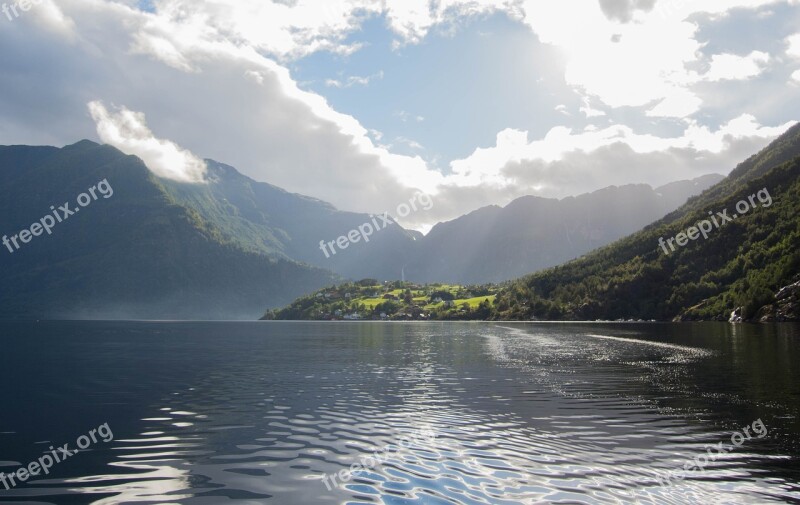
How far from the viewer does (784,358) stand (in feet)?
234

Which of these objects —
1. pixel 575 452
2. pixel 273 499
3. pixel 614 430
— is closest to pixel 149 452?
pixel 273 499

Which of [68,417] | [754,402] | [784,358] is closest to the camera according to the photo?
[68,417]

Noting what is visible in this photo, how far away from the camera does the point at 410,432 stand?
33250 mm

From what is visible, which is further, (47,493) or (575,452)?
(575,452)

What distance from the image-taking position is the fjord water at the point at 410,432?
22.3m

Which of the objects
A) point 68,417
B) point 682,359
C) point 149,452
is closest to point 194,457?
point 149,452

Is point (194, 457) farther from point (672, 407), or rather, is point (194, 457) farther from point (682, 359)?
point (682, 359)

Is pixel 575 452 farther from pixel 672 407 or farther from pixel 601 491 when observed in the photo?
pixel 672 407

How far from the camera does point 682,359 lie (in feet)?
252

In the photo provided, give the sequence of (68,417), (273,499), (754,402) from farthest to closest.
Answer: (754,402)
(68,417)
(273,499)

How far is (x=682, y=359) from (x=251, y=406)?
63965 mm

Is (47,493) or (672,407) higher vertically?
(47,493)

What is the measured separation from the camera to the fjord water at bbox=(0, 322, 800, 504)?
2228 centimetres

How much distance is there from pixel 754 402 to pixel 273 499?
39.6 meters
